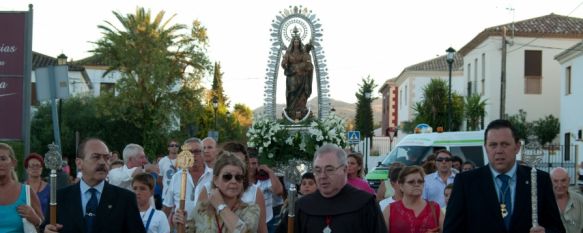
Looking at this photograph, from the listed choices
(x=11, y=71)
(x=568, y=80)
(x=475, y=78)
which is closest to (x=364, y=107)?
(x=475, y=78)

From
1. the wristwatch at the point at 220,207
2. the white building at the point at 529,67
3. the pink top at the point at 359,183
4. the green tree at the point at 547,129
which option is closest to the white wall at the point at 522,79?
the white building at the point at 529,67

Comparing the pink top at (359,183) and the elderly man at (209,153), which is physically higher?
the elderly man at (209,153)

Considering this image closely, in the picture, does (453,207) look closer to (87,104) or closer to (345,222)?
(345,222)

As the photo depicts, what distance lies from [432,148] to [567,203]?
14316 mm

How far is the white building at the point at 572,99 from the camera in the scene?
40250 millimetres

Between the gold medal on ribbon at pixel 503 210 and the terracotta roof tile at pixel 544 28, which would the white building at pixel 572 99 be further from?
the gold medal on ribbon at pixel 503 210

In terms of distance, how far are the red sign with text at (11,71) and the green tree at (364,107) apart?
50290 mm

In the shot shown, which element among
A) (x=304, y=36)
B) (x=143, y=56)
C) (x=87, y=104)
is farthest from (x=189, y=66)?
(x=304, y=36)

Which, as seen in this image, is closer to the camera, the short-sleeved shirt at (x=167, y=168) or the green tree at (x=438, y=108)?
the short-sleeved shirt at (x=167, y=168)

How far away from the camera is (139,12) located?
49781 millimetres

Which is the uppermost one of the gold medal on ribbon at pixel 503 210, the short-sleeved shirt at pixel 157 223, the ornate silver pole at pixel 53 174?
the ornate silver pole at pixel 53 174

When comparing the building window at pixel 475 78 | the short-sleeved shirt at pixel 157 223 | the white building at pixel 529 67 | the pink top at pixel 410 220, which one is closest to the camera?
the pink top at pixel 410 220

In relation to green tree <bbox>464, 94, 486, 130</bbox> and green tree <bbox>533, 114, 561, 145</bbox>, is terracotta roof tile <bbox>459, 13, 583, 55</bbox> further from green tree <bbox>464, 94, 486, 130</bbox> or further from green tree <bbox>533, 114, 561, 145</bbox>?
green tree <bbox>533, 114, 561, 145</bbox>

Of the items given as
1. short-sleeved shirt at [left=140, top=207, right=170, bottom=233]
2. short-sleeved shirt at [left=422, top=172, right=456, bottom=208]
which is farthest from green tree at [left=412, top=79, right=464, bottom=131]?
short-sleeved shirt at [left=140, top=207, right=170, bottom=233]
